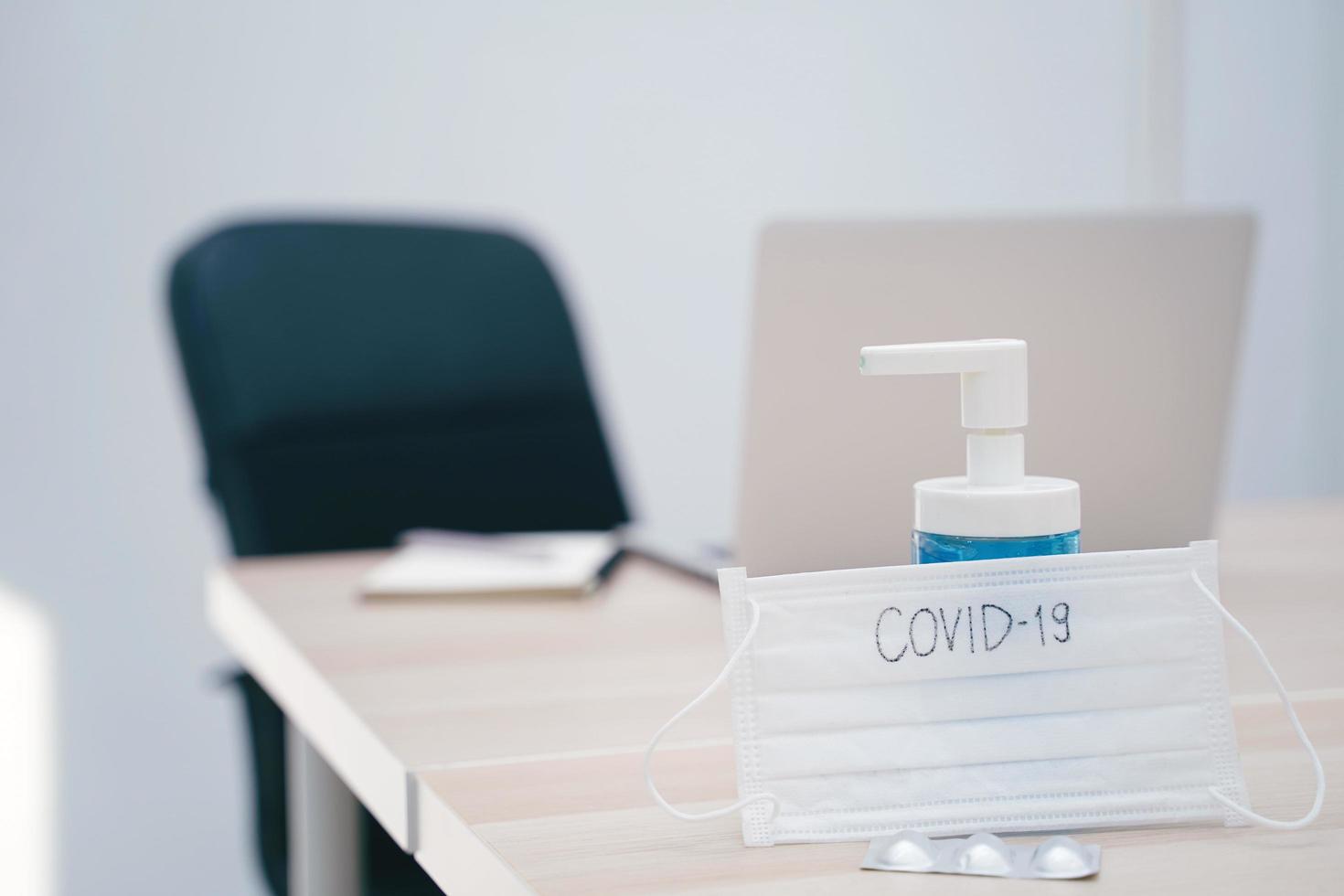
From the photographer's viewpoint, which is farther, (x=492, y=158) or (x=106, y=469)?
(x=492, y=158)

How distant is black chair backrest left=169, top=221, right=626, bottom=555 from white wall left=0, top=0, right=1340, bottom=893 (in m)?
0.61

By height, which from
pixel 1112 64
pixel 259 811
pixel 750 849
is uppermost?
pixel 1112 64

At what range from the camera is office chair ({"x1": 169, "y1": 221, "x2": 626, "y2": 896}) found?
1.33 metres

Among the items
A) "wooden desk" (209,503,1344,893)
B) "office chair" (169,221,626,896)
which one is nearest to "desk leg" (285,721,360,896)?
"wooden desk" (209,503,1344,893)

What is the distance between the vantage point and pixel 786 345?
702mm

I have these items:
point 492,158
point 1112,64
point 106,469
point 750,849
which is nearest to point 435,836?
point 750,849

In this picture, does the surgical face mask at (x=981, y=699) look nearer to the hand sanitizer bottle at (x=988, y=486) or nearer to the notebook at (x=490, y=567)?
the hand sanitizer bottle at (x=988, y=486)

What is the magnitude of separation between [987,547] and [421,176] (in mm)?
2062

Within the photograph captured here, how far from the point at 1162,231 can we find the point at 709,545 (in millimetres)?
554

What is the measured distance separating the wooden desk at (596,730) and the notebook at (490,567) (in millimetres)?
15

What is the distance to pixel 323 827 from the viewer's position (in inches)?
37.1

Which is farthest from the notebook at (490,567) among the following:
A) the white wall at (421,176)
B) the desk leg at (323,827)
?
the white wall at (421,176)

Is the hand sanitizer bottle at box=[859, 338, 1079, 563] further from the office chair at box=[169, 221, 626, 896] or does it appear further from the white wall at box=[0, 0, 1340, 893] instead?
the white wall at box=[0, 0, 1340, 893]

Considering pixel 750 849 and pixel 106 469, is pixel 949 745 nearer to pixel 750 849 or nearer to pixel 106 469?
pixel 750 849
